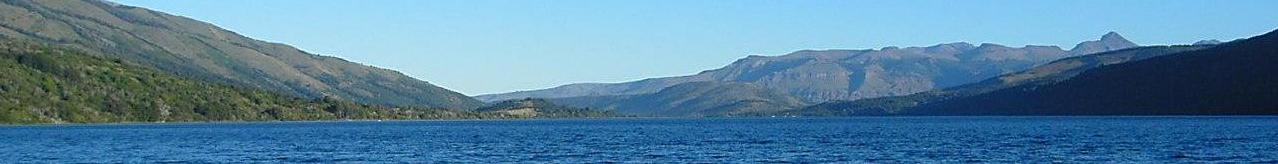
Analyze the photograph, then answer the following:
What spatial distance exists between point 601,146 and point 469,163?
3063 cm

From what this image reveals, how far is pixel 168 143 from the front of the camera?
150 metres

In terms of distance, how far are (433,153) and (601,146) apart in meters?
18.7

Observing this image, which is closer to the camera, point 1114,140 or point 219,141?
point 1114,140

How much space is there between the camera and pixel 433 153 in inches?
4833

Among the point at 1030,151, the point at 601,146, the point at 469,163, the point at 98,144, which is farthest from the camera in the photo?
the point at 98,144

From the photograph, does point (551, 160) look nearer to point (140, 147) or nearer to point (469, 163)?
point (469, 163)

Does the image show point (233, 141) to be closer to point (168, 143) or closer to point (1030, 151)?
point (168, 143)

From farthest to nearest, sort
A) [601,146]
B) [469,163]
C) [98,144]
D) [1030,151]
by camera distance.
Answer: [98,144], [601,146], [1030,151], [469,163]

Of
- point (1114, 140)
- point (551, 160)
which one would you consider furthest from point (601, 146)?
point (1114, 140)

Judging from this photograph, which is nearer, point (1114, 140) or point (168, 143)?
point (1114, 140)

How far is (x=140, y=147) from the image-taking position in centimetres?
13925

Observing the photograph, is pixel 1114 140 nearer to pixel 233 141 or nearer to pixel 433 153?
pixel 433 153

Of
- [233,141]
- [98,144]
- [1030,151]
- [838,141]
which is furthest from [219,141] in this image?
[1030,151]

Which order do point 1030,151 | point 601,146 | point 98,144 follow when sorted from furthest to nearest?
point 98,144 → point 601,146 → point 1030,151
